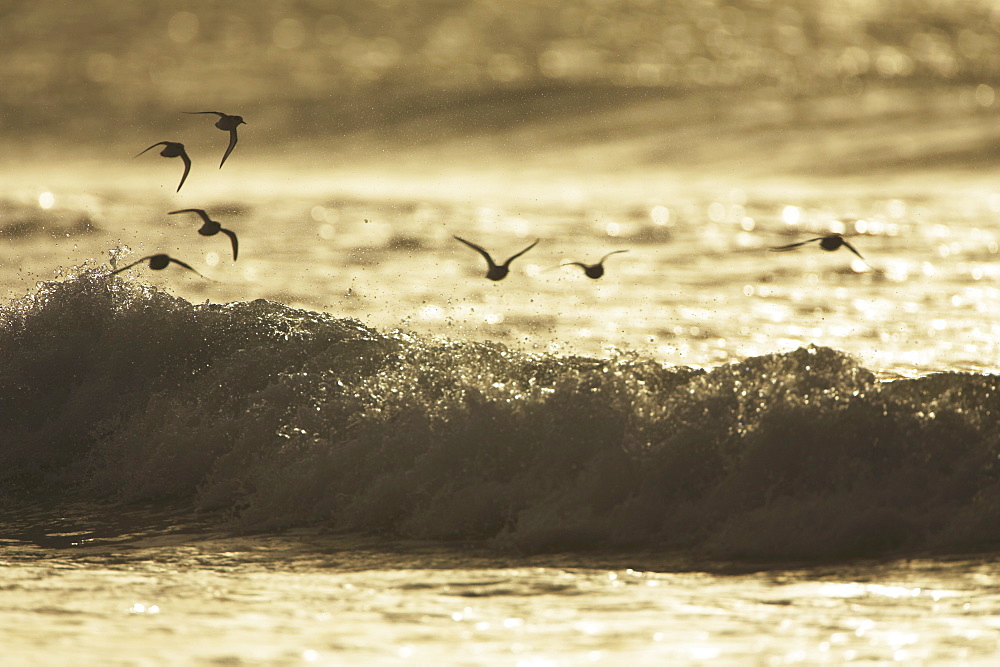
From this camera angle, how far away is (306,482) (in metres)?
8.27

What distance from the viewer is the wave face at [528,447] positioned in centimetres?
744

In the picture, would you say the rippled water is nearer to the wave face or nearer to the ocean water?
the ocean water

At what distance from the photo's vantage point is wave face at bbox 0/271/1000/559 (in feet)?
24.4

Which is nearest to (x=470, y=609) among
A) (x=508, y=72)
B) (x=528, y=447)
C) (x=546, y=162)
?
(x=528, y=447)

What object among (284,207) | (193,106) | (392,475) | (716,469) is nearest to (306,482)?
(392,475)

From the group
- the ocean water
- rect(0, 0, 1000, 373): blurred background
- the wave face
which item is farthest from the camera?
rect(0, 0, 1000, 373): blurred background

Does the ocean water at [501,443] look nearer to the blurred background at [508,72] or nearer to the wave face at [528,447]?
the wave face at [528,447]

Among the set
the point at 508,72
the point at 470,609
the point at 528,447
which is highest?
the point at 508,72

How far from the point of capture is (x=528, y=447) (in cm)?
815

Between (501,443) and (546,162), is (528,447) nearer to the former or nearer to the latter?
(501,443)

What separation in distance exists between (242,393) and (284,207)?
16.0m

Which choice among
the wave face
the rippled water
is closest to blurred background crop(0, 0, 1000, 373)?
the wave face

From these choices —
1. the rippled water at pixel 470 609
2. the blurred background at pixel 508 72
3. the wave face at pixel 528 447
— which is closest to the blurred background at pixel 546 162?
the blurred background at pixel 508 72

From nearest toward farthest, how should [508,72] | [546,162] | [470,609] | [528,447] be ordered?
[470,609] < [528,447] < [546,162] < [508,72]
